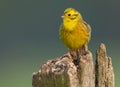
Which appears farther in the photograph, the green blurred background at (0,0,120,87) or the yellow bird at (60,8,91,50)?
the green blurred background at (0,0,120,87)

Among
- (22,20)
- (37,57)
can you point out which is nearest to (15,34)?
(22,20)

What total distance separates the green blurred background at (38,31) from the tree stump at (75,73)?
6600 millimetres

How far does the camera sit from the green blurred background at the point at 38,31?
13852mm

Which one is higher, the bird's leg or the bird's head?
the bird's head

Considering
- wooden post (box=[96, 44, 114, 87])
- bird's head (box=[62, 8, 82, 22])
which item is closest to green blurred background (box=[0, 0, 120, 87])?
bird's head (box=[62, 8, 82, 22])

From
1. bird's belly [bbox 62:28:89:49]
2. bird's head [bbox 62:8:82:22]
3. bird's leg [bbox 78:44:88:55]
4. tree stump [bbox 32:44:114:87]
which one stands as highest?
bird's head [bbox 62:8:82:22]

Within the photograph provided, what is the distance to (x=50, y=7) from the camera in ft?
74.6

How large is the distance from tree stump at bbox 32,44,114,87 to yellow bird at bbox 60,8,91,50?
99 cm

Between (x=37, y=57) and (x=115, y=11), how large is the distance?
7.21m

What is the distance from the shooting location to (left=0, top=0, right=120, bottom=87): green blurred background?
545 inches

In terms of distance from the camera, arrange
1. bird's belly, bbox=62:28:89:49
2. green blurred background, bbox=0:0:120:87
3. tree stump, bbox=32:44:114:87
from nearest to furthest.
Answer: tree stump, bbox=32:44:114:87
bird's belly, bbox=62:28:89:49
green blurred background, bbox=0:0:120:87

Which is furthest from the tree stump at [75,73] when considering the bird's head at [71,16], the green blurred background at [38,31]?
the green blurred background at [38,31]

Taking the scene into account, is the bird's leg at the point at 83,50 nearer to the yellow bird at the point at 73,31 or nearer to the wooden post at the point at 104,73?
the wooden post at the point at 104,73

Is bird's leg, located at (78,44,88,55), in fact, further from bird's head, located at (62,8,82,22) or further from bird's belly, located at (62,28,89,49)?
bird's head, located at (62,8,82,22)
